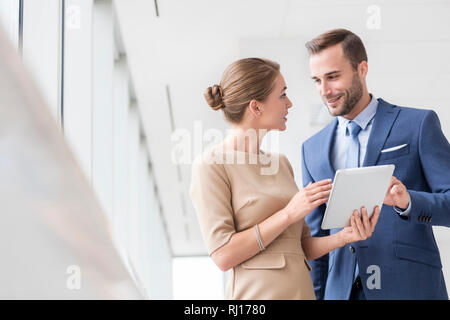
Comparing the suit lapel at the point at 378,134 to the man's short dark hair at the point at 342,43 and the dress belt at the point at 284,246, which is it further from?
the dress belt at the point at 284,246

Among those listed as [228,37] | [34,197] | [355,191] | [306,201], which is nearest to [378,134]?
[355,191]

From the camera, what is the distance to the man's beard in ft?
5.30

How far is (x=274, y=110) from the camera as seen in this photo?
1.41 meters

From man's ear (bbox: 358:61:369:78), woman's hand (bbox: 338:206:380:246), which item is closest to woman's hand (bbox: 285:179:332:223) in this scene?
woman's hand (bbox: 338:206:380:246)

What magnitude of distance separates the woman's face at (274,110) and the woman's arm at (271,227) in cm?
20

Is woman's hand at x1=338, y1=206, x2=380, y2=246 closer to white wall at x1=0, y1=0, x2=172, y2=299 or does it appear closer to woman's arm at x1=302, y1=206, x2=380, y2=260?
woman's arm at x1=302, y1=206, x2=380, y2=260

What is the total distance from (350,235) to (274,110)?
1.18 feet

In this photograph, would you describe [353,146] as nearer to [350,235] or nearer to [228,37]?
[350,235]

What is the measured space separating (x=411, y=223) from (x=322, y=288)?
1.02 feet

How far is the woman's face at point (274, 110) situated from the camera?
1.41 metres

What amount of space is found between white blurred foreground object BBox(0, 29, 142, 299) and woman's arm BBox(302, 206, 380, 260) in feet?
4.18

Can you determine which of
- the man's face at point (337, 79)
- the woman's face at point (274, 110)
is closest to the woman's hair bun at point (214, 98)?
the woman's face at point (274, 110)
